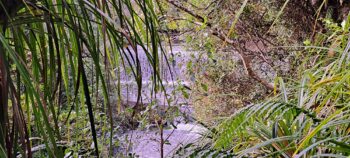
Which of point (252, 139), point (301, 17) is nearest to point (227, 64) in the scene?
point (301, 17)

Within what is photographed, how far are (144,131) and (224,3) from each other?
67 cm

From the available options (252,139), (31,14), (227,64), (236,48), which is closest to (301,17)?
(236,48)

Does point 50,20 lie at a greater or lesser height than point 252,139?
greater

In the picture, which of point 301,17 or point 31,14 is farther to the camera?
point 301,17

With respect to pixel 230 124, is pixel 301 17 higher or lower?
higher

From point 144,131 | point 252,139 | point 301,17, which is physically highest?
point 301,17

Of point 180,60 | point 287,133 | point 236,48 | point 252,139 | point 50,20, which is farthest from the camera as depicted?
point 180,60

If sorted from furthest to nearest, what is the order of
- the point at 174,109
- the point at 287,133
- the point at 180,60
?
the point at 180,60, the point at 174,109, the point at 287,133

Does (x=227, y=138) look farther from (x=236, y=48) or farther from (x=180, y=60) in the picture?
(x=180, y=60)

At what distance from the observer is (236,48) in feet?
5.97

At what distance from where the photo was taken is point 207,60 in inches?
75.5

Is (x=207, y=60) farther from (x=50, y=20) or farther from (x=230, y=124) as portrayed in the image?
(x=50, y=20)

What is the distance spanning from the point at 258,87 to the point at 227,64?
0.19 m

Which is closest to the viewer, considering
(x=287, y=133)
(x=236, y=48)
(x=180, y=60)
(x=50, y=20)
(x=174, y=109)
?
(x=50, y=20)
